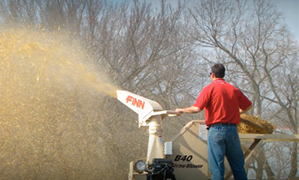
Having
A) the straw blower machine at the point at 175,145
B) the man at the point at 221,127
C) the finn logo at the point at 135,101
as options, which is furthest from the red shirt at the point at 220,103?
the finn logo at the point at 135,101

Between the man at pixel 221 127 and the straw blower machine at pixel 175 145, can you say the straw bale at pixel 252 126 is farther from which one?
the man at pixel 221 127

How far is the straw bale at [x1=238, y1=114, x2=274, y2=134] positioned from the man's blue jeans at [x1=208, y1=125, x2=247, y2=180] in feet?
5.17

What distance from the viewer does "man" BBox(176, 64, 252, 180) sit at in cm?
423

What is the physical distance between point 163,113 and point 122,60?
825cm

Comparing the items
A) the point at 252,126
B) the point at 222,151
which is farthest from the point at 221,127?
the point at 252,126

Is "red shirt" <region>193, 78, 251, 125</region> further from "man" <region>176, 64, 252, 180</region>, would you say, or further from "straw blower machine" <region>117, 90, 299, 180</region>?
"straw blower machine" <region>117, 90, 299, 180</region>

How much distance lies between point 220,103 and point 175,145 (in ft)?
4.90

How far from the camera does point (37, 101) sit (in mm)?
8820

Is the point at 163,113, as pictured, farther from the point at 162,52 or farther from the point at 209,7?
the point at 209,7

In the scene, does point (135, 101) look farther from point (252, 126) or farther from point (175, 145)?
point (252, 126)

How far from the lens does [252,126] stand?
5.97 metres

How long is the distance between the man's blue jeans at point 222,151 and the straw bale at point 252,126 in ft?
5.17

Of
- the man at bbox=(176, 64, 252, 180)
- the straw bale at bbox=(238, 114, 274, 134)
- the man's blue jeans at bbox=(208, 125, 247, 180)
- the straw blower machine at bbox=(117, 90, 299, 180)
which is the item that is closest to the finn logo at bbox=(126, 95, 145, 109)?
the straw blower machine at bbox=(117, 90, 299, 180)

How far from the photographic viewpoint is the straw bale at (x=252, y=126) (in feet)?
19.3
